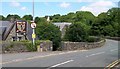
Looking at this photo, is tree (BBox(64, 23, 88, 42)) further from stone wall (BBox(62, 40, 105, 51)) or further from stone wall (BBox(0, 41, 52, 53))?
stone wall (BBox(0, 41, 52, 53))

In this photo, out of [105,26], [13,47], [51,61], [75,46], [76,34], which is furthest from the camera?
[105,26]

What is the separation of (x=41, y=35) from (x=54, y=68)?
47.5 metres

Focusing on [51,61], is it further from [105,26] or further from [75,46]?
[105,26]

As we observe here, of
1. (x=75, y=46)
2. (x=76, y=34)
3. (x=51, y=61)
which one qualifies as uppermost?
(x=51, y=61)

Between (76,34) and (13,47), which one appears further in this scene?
(76,34)

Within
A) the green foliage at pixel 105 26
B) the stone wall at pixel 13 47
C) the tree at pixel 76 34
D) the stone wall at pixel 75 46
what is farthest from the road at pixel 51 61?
the green foliage at pixel 105 26

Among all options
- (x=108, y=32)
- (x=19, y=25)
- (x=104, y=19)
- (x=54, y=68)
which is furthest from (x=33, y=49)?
(x=104, y=19)

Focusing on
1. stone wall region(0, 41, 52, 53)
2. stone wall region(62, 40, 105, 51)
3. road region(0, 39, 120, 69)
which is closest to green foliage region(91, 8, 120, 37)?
stone wall region(62, 40, 105, 51)

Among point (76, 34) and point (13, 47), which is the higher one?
point (13, 47)

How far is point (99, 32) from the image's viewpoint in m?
128

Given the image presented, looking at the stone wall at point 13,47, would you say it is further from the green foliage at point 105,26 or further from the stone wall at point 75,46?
the green foliage at point 105,26

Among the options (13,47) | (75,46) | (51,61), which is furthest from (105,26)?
(51,61)

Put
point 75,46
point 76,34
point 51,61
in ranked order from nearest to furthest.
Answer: point 51,61
point 75,46
point 76,34

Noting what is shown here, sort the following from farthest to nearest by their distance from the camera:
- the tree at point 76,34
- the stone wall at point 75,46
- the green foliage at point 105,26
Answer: the green foliage at point 105,26
the tree at point 76,34
the stone wall at point 75,46
